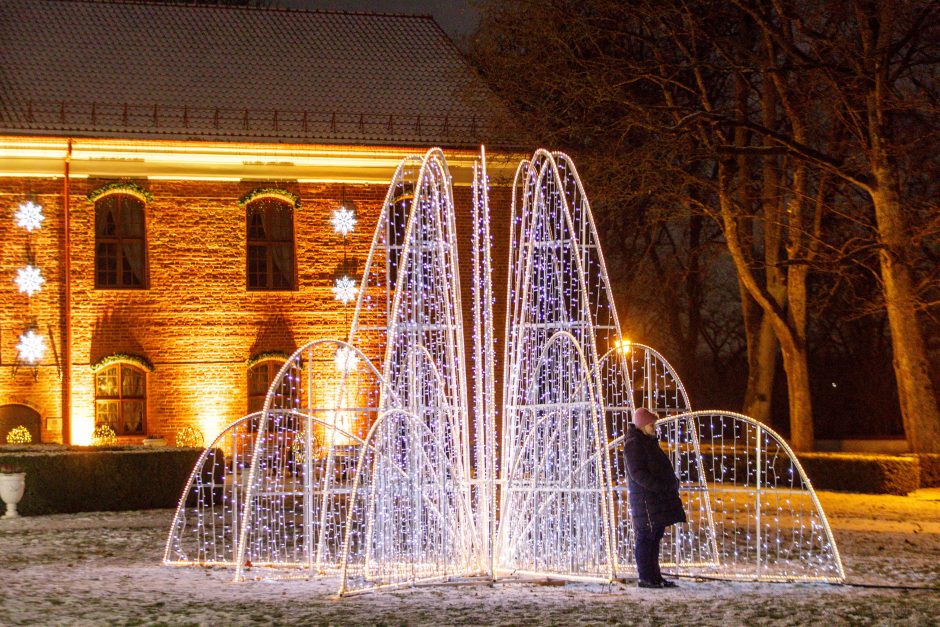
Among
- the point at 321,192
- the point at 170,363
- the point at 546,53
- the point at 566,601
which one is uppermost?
the point at 546,53

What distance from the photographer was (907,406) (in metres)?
22.0

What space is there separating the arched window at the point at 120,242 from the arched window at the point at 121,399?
188 centimetres

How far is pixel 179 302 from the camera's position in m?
26.2

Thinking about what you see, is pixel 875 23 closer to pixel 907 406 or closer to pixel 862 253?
pixel 862 253

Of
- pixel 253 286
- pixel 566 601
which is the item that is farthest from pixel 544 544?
pixel 253 286

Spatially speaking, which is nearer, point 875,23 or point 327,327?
point 875,23

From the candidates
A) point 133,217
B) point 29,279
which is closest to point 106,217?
point 133,217

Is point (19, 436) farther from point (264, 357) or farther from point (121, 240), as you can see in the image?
point (264, 357)

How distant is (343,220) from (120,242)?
15.7 feet

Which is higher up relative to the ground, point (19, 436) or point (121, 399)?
point (121, 399)

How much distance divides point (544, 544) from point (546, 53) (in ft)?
48.7

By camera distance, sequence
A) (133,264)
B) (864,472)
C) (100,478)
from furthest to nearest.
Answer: (133,264)
(864,472)
(100,478)

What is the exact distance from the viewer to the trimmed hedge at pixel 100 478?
62.6 ft

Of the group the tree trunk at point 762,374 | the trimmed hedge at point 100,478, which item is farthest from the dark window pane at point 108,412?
the tree trunk at point 762,374
